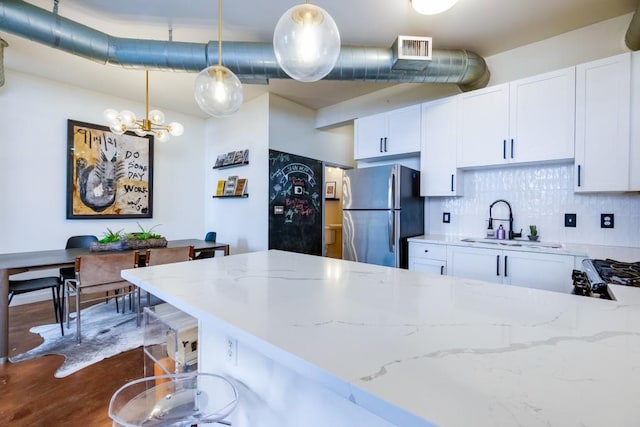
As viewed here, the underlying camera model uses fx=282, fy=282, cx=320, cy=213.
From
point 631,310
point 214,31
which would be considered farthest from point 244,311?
point 214,31

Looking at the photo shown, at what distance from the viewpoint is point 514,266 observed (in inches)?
91.4

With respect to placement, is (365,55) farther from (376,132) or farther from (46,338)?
(46,338)

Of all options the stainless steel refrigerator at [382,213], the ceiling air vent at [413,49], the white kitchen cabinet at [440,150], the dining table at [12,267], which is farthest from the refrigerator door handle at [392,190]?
the dining table at [12,267]

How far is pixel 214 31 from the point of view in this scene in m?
2.58

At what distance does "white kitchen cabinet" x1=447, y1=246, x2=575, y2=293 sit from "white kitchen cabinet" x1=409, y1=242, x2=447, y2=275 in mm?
56

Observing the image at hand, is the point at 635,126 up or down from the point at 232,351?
up

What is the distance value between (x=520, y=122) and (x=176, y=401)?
3120mm

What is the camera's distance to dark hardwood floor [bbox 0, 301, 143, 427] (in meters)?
1.57

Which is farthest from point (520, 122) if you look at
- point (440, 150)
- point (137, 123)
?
point (137, 123)

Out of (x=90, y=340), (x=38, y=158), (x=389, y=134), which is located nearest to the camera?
(x=90, y=340)

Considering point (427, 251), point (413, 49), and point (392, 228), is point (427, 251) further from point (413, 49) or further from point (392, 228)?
point (413, 49)

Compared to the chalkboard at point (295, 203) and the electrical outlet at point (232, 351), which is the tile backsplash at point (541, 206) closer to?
the chalkboard at point (295, 203)

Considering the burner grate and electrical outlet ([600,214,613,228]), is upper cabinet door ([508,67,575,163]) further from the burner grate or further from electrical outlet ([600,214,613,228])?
the burner grate

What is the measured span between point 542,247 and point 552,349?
84.9 inches
